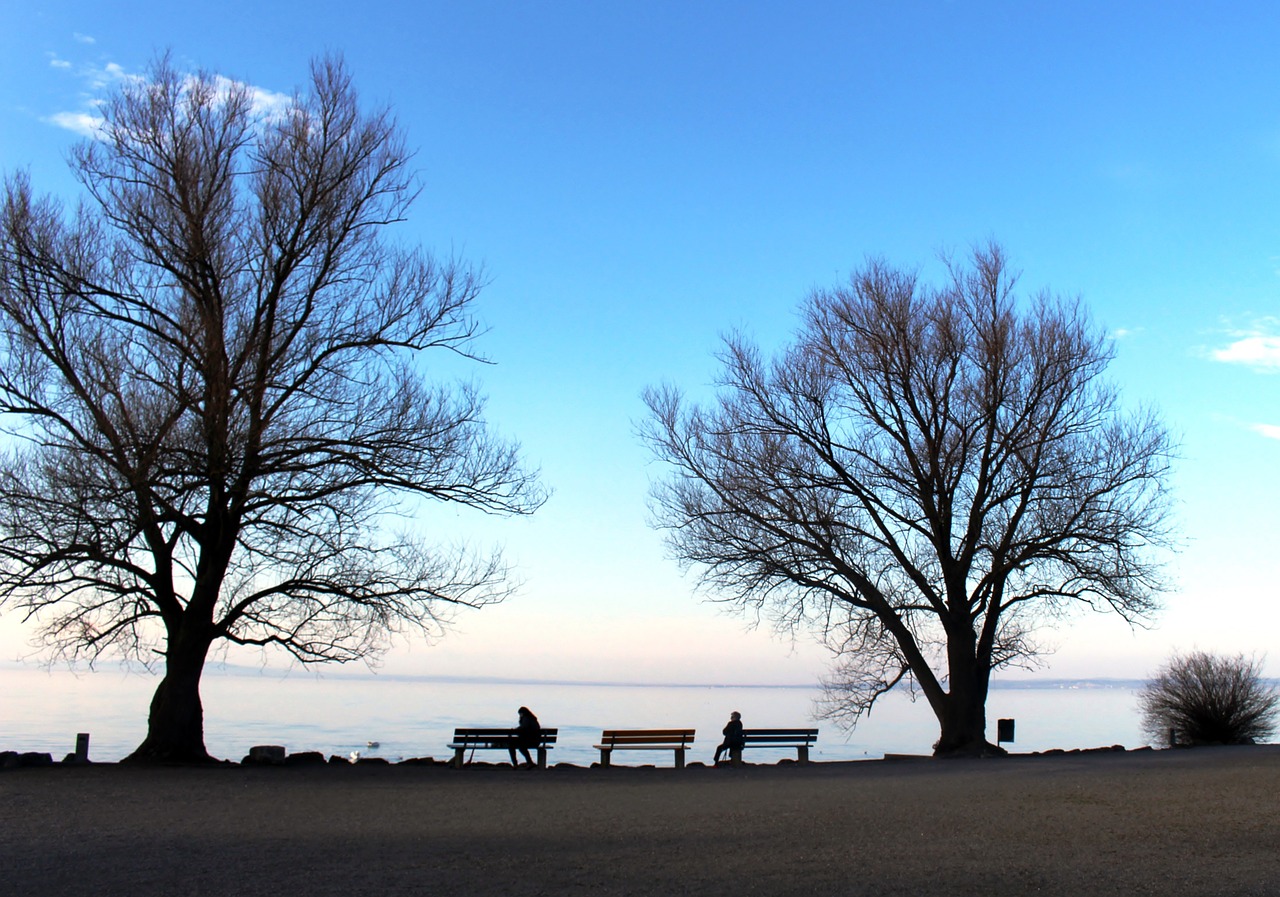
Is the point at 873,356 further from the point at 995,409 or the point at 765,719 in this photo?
the point at 765,719

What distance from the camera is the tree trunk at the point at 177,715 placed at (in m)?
18.0

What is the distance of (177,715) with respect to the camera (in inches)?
715

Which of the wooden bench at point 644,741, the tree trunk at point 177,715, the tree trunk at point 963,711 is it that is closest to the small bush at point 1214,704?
the tree trunk at point 963,711

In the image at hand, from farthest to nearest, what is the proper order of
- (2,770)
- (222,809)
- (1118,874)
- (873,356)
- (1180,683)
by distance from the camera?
1. (1180,683)
2. (873,356)
3. (2,770)
4. (222,809)
5. (1118,874)

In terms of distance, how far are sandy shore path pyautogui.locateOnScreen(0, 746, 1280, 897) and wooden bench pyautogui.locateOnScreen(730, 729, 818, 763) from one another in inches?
183

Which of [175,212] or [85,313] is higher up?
[175,212]

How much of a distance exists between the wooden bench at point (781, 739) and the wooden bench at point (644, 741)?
45.2 inches

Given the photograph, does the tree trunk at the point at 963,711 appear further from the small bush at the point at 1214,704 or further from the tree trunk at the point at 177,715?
the tree trunk at the point at 177,715

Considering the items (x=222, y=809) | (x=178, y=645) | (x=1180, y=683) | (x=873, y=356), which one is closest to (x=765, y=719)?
(x=1180, y=683)

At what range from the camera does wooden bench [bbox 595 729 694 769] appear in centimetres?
2011

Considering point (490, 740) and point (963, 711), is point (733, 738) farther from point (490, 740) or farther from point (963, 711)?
point (963, 711)

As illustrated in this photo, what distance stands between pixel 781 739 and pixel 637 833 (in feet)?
38.7

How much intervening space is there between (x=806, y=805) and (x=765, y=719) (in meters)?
50.2

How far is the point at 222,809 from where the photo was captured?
12.3m
